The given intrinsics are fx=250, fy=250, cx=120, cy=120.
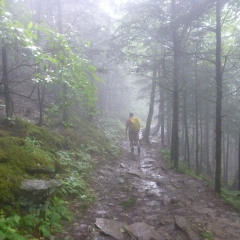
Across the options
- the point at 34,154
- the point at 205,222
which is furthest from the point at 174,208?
the point at 34,154

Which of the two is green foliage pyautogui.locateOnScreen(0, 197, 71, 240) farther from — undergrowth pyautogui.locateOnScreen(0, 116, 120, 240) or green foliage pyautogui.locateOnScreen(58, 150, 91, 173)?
green foliage pyautogui.locateOnScreen(58, 150, 91, 173)

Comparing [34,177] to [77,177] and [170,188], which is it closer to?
[77,177]

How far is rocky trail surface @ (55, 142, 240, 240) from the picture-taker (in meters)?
5.66

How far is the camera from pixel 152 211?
23.6 ft

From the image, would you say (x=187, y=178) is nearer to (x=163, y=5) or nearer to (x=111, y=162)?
(x=111, y=162)

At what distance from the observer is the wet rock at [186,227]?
5737mm

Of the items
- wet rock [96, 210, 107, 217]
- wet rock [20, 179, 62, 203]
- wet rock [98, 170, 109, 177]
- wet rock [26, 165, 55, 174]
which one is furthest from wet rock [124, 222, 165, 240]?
wet rock [98, 170, 109, 177]

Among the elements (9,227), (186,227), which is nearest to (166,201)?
(186,227)

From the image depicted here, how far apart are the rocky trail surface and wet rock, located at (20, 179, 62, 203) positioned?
0.91 metres

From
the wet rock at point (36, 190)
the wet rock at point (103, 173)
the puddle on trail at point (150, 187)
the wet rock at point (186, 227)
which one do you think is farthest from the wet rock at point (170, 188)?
the wet rock at point (36, 190)

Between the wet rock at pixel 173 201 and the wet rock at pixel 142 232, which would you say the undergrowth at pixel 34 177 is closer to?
the wet rock at pixel 142 232

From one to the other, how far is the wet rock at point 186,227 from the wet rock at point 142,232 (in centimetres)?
66

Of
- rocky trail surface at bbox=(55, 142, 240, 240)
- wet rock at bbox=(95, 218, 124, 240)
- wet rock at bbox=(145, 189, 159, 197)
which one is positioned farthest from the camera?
wet rock at bbox=(145, 189, 159, 197)

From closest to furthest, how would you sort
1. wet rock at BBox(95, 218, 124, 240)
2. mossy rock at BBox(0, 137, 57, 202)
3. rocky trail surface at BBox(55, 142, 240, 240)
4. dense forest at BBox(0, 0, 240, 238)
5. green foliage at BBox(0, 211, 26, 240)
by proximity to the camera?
green foliage at BBox(0, 211, 26, 240) → dense forest at BBox(0, 0, 240, 238) → mossy rock at BBox(0, 137, 57, 202) → wet rock at BBox(95, 218, 124, 240) → rocky trail surface at BBox(55, 142, 240, 240)
